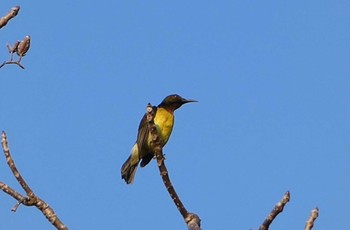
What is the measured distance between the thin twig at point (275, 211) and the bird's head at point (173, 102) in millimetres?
9877

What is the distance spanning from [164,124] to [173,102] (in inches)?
33.1

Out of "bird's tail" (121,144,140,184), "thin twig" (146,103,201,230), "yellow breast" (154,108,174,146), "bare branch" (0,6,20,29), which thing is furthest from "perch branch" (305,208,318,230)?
"bird's tail" (121,144,140,184)

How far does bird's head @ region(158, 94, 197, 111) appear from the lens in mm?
13141

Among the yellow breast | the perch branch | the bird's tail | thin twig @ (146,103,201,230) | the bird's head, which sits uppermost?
the bird's head

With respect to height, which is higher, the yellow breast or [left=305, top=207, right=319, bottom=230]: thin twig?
the yellow breast

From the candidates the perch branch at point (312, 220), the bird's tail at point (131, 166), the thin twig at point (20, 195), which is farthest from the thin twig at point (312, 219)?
the bird's tail at point (131, 166)

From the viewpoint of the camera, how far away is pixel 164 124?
1247 centimetres

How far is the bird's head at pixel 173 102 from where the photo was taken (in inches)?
517

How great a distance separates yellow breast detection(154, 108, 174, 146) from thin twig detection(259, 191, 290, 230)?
909 centimetres

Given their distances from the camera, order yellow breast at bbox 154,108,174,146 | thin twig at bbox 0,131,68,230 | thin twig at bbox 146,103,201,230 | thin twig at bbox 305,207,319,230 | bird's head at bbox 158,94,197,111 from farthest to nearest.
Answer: bird's head at bbox 158,94,197,111 → yellow breast at bbox 154,108,174,146 → thin twig at bbox 146,103,201,230 → thin twig at bbox 0,131,68,230 → thin twig at bbox 305,207,319,230

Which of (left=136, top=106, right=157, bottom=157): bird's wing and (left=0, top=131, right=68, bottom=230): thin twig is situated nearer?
(left=0, top=131, right=68, bottom=230): thin twig

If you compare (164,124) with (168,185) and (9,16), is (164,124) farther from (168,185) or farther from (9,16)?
(9,16)

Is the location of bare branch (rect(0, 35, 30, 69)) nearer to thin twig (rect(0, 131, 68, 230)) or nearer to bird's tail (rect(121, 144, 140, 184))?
thin twig (rect(0, 131, 68, 230))

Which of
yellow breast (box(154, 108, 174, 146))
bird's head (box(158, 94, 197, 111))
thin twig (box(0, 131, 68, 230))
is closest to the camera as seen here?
thin twig (box(0, 131, 68, 230))
